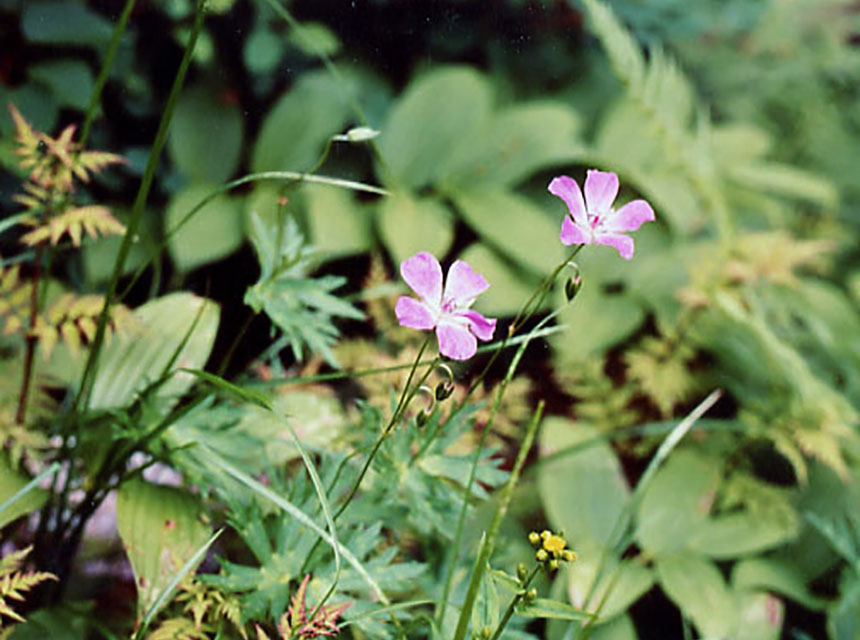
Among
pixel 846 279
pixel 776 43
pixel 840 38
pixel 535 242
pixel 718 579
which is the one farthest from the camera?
pixel 840 38

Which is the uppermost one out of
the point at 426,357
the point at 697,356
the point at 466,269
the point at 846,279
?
the point at 466,269

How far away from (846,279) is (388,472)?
190 cm

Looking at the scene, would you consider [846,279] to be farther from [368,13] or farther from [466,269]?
[466,269]

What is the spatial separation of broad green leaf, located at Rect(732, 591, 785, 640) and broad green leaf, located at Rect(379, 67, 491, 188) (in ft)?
3.62

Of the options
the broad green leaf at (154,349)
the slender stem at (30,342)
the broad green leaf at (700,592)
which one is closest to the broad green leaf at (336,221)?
the broad green leaf at (154,349)

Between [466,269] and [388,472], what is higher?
[466,269]

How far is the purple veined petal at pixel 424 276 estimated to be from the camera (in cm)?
74

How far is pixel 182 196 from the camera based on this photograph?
1.77m

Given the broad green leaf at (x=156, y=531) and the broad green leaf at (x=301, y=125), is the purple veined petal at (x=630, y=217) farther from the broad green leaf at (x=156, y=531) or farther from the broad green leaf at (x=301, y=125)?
the broad green leaf at (x=301, y=125)

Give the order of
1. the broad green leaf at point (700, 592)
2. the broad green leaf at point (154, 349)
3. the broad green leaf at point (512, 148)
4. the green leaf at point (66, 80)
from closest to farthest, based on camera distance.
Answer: the broad green leaf at point (154, 349) < the broad green leaf at point (700, 592) < the green leaf at point (66, 80) < the broad green leaf at point (512, 148)

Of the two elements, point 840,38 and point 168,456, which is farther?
point 840,38

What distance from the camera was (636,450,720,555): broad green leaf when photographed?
149 cm

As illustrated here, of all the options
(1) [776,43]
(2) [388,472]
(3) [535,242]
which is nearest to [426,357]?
(3) [535,242]

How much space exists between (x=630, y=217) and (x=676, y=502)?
972 millimetres
